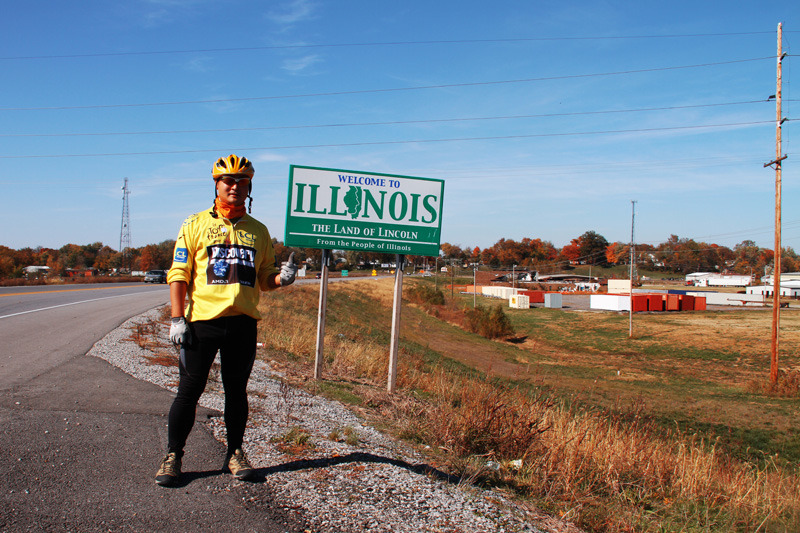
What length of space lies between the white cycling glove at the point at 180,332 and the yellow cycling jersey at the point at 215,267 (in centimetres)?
8

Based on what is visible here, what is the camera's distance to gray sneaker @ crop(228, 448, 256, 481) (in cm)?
353

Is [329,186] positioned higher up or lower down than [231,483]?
Result: higher up

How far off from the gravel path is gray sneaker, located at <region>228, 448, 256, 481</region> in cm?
10

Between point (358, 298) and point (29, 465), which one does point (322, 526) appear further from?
point (358, 298)

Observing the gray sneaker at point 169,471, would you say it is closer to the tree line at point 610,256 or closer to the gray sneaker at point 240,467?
the gray sneaker at point 240,467

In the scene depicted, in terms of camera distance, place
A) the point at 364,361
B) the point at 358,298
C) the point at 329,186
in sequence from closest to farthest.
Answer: the point at 329,186, the point at 364,361, the point at 358,298

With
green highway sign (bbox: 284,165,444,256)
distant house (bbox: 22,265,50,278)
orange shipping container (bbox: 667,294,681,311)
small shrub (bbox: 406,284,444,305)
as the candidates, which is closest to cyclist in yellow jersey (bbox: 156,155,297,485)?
Answer: green highway sign (bbox: 284,165,444,256)

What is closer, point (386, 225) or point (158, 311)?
point (386, 225)

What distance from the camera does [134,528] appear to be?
2828mm

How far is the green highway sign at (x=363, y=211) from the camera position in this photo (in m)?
8.47

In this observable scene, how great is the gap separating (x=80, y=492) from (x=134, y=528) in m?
0.59

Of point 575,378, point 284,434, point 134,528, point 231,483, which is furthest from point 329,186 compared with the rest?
point 575,378

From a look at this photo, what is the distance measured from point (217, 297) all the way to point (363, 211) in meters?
5.39

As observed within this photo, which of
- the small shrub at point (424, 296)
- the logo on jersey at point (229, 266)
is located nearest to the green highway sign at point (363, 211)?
the logo on jersey at point (229, 266)
